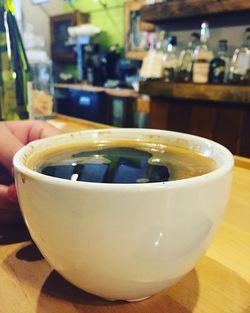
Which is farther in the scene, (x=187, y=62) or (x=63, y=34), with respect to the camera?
(x=63, y=34)

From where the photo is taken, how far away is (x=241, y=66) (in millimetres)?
1720

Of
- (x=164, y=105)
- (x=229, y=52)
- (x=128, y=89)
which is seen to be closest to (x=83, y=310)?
(x=164, y=105)

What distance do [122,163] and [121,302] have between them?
0.13 m

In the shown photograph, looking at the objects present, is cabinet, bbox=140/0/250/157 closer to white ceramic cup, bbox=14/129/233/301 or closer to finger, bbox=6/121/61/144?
finger, bbox=6/121/61/144

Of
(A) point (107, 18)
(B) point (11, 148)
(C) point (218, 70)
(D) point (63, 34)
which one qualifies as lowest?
(B) point (11, 148)

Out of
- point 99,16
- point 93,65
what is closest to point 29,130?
point 93,65

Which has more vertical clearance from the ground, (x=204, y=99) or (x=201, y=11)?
(x=201, y=11)

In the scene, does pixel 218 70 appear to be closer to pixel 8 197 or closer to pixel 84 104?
pixel 8 197

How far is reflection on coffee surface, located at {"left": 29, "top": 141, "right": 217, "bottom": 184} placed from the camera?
0.26 meters

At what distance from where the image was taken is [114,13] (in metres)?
3.58

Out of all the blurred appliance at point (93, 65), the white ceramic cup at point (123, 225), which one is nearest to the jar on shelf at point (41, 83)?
the white ceramic cup at point (123, 225)

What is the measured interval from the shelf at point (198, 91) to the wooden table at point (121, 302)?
4.28 ft

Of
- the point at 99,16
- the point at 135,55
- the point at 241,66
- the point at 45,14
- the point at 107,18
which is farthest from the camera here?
the point at 45,14

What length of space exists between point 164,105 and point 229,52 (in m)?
0.54
